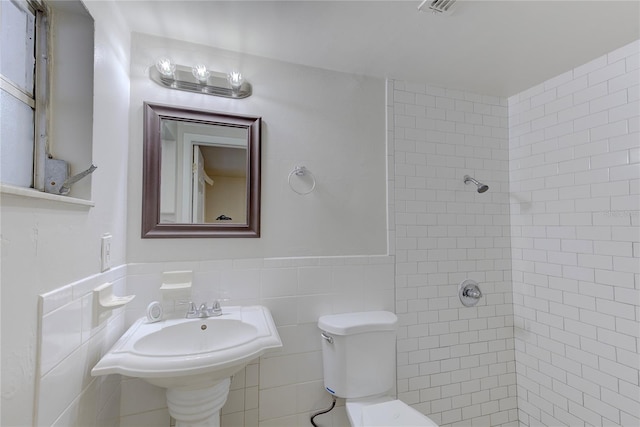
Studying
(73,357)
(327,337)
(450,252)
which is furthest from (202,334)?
(450,252)

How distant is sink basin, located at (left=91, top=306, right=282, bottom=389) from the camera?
929 mm

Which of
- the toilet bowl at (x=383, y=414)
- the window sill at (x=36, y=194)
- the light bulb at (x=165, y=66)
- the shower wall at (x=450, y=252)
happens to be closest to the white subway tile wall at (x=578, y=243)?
the shower wall at (x=450, y=252)

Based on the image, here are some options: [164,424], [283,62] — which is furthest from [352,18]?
[164,424]

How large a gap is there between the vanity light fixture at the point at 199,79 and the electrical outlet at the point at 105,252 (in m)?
0.79

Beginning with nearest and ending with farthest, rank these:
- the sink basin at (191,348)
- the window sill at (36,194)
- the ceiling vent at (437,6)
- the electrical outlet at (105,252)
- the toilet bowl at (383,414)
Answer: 1. the window sill at (36,194)
2. the sink basin at (191,348)
3. the electrical outlet at (105,252)
4. the ceiling vent at (437,6)
5. the toilet bowl at (383,414)

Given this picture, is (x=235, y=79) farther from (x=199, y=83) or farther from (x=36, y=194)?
(x=36, y=194)

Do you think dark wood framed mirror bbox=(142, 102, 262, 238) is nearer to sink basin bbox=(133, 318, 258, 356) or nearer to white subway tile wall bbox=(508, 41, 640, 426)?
sink basin bbox=(133, 318, 258, 356)

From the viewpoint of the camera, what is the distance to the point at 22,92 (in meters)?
0.77

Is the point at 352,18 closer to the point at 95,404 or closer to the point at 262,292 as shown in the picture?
the point at 262,292

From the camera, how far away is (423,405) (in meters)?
1.78

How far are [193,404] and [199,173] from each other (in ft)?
3.30

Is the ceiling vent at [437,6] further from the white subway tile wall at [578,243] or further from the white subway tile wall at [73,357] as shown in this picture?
the white subway tile wall at [73,357]

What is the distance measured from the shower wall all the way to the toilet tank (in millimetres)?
254

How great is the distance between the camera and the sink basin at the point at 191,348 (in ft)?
3.05
